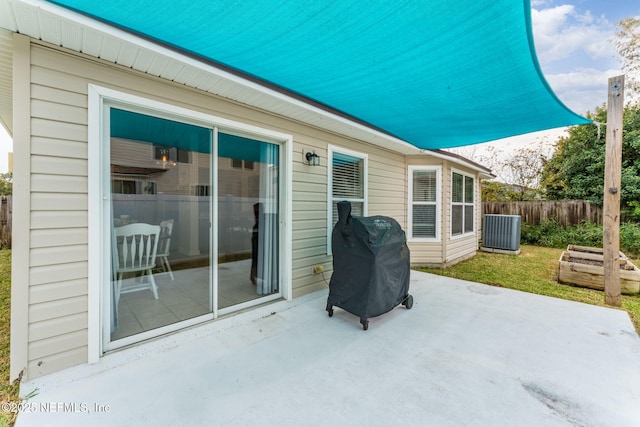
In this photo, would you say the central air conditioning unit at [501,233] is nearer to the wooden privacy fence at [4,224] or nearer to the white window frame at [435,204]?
the white window frame at [435,204]

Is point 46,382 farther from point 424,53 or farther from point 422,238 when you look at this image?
point 422,238

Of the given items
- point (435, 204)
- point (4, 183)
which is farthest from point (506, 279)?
point (4, 183)

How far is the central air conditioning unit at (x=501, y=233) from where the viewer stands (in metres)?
7.93

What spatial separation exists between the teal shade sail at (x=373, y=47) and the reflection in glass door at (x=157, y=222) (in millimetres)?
892

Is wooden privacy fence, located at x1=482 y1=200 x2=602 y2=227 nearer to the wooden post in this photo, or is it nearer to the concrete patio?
the wooden post

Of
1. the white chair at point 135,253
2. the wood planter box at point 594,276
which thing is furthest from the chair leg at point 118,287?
the wood planter box at point 594,276

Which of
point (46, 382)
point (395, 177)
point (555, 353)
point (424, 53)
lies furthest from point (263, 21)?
point (395, 177)

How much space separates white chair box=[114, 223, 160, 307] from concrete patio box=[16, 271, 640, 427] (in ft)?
2.29

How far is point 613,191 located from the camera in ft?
12.3

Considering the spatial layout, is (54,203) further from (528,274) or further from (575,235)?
(575,235)

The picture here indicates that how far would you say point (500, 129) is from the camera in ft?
13.0

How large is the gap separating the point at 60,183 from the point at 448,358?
3460 millimetres

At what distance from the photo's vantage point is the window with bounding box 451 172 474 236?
674 cm

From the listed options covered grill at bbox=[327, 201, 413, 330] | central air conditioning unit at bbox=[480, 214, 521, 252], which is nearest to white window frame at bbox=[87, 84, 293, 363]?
covered grill at bbox=[327, 201, 413, 330]
